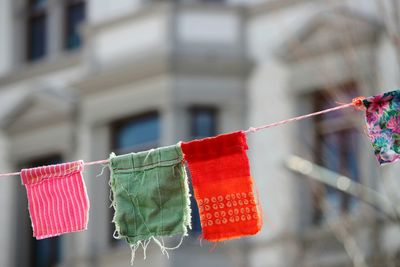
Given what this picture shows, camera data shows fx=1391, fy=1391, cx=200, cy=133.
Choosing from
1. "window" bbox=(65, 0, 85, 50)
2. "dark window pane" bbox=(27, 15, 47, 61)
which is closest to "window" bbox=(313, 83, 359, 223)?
"window" bbox=(65, 0, 85, 50)

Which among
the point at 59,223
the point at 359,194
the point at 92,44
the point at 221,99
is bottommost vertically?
the point at 59,223

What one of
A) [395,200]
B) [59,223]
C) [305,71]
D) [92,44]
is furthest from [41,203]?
[92,44]

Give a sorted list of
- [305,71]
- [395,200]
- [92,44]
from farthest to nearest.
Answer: [92,44], [305,71], [395,200]

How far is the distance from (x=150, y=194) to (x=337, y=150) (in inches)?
358

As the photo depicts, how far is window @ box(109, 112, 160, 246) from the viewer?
20.1 meters

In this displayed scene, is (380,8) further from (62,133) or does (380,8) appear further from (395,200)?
(62,133)

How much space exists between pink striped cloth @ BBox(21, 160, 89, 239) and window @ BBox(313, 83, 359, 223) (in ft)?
27.3

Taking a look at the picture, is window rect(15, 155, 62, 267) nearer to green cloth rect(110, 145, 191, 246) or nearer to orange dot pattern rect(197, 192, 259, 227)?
green cloth rect(110, 145, 191, 246)

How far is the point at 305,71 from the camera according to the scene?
63.6 feet

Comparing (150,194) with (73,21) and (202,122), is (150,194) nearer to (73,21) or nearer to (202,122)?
(202,122)

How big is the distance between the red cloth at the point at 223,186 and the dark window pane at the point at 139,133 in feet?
32.2

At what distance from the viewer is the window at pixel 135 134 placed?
2008 centimetres

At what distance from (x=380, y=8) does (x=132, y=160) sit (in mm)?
7736

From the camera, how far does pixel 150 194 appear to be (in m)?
10.1
